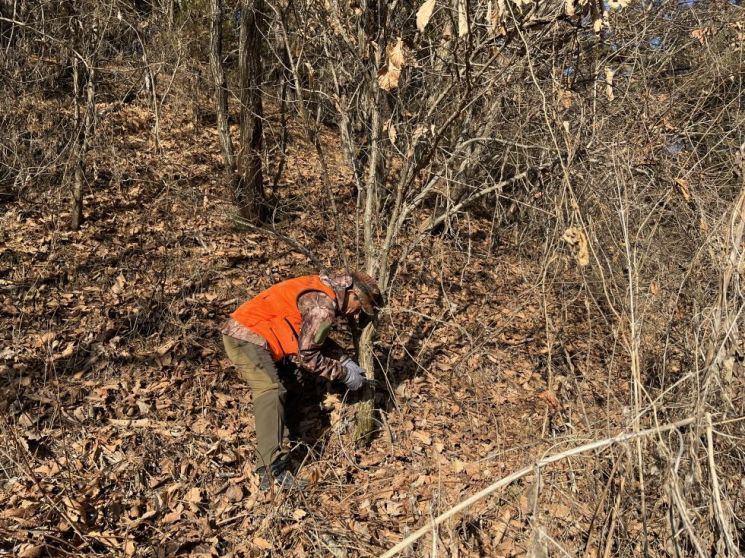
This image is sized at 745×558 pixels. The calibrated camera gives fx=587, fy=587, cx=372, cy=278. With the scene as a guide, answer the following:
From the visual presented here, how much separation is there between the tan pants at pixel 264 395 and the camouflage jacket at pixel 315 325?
0.22 ft

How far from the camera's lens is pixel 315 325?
400cm

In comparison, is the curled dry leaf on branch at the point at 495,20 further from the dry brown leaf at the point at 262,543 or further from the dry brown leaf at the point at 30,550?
the dry brown leaf at the point at 30,550

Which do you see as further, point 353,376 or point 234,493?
point 353,376

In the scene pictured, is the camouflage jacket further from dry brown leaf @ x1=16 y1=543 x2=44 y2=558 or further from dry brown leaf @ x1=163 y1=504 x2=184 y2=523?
dry brown leaf @ x1=16 y1=543 x2=44 y2=558

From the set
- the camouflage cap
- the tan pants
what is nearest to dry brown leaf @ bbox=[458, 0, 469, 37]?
the camouflage cap

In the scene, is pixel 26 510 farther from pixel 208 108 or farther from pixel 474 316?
pixel 208 108

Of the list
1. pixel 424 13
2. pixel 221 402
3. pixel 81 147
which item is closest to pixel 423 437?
pixel 221 402

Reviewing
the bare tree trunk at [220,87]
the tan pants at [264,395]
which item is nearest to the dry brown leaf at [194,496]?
the tan pants at [264,395]

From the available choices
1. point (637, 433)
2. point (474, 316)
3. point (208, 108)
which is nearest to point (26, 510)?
point (637, 433)

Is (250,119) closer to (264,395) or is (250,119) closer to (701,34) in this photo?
(264,395)

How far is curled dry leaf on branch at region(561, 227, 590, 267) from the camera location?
2557mm

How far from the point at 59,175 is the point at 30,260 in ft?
5.40

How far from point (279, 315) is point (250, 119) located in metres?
3.52

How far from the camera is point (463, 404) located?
17.1 feet
